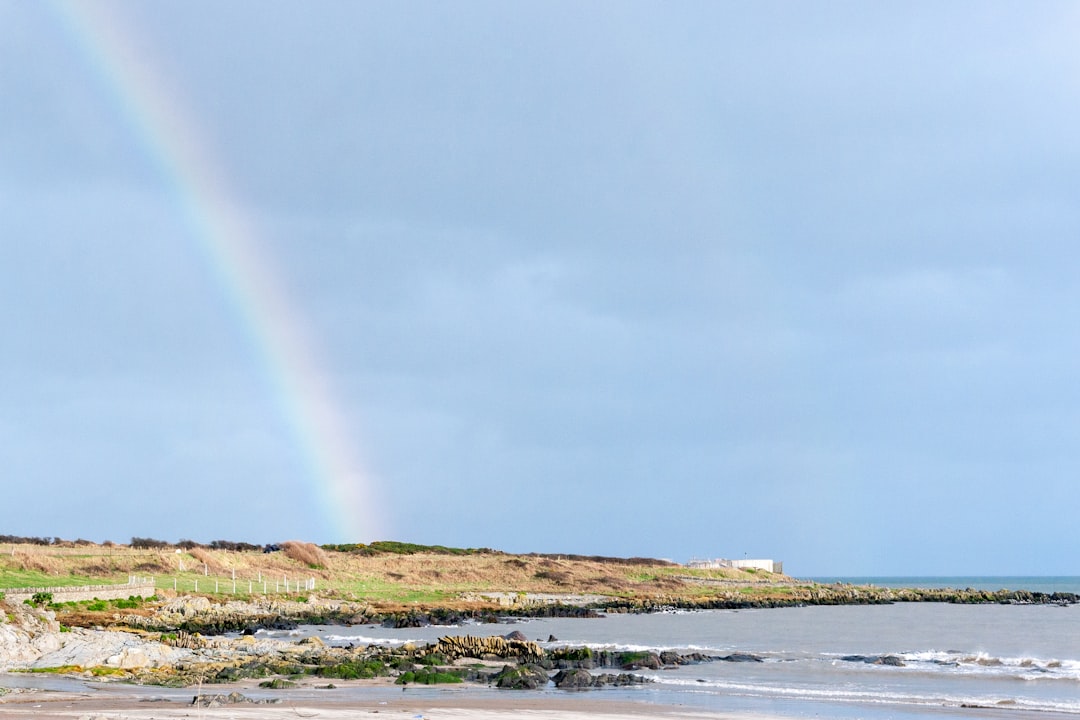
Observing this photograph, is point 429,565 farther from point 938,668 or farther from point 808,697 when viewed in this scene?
point 808,697

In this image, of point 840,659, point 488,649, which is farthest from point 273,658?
point 840,659

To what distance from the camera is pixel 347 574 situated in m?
103

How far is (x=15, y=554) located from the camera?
75750 millimetres

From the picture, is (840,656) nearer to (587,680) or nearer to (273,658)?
(587,680)

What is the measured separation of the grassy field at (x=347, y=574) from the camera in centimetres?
7544

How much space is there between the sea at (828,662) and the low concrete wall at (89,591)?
11260 mm

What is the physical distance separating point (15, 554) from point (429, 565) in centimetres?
4992

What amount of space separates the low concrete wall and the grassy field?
4012 millimetres

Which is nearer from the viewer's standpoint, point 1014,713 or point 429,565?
point 1014,713

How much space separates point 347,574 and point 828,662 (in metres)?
69.8

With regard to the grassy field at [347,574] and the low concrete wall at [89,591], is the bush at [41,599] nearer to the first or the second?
the low concrete wall at [89,591]

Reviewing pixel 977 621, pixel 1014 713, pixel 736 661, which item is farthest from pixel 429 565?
pixel 1014 713

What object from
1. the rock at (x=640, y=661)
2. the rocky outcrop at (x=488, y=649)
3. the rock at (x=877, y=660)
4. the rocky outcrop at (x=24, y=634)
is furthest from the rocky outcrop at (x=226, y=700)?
the rock at (x=877, y=660)

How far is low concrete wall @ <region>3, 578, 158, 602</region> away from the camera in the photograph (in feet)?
176
